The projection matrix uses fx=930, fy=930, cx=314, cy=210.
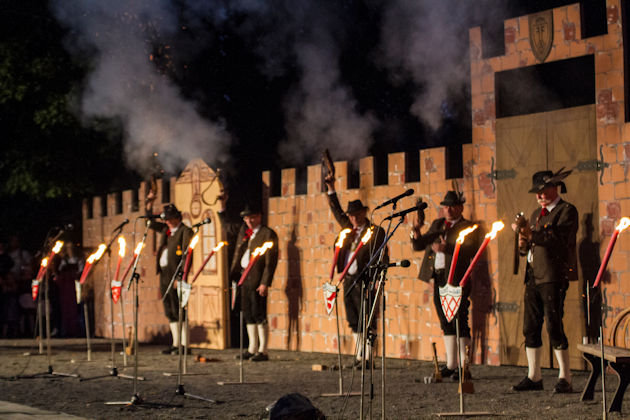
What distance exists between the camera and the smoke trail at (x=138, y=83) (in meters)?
15.6

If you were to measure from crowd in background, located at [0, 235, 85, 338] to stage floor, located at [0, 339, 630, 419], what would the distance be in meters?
A: 4.80

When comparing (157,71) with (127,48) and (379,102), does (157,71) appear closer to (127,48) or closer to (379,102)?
(127,48)

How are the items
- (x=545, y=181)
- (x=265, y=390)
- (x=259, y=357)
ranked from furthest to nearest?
1. (x=259, y=357)
2. (x=265, y=390)
3. (x=545, y=181)

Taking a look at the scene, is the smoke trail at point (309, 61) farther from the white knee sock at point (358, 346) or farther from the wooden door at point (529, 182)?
the wooden door at point (529, 182)

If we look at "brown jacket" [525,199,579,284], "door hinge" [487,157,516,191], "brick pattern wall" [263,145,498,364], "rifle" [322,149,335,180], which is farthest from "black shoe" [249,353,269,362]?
"brown jacket" [525,199,579,284]

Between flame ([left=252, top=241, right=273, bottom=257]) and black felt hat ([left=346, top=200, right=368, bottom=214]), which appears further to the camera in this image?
black felt hat ([left=346, top=200, right=368, bottom=214])

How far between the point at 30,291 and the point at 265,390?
9809 mm

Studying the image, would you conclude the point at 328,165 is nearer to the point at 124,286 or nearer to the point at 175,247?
the point at 175,247

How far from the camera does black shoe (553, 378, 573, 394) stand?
27.3 ft

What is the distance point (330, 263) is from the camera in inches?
492

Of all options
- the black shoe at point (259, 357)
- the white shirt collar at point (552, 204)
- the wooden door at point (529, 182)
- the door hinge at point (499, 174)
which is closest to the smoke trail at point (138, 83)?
the black shoe at point (259, 357)

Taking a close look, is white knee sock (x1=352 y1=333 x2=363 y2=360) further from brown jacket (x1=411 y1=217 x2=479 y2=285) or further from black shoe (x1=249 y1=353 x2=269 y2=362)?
black shoe (x1=249 y1=353 x2=269 y2=362)

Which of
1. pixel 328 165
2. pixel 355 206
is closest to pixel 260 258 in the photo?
pixel 328 165

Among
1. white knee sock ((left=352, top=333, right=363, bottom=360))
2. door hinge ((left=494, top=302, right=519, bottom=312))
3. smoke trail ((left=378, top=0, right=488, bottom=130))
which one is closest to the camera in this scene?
white knee sock ((left=352, top=333, right=363, bottom=360))
